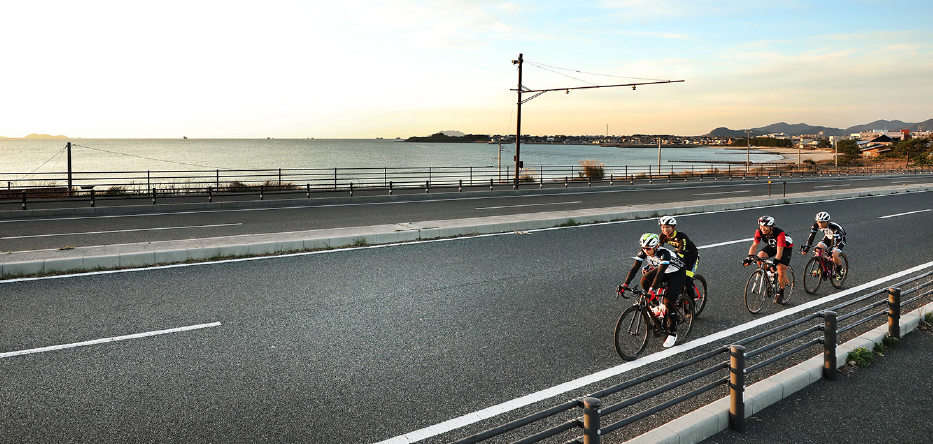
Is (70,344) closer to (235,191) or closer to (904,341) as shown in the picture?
(904,341)

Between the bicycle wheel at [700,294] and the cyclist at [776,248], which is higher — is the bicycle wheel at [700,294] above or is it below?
below

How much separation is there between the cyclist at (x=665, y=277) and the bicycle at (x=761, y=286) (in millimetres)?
2076

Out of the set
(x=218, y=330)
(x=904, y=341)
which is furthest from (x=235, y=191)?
(x=904, y=341)

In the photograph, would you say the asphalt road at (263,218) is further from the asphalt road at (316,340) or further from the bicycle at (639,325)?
the bicycle at (639,325)

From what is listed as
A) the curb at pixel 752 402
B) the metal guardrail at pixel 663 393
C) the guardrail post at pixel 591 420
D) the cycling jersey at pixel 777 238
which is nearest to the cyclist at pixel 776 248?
the cycling jersey at pixel 777 238

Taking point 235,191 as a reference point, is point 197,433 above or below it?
below

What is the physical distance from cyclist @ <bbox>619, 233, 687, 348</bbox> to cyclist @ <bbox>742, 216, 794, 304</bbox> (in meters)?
2.13

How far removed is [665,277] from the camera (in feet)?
24.6

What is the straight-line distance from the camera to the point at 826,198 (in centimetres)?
2856

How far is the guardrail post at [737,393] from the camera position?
17.1ft

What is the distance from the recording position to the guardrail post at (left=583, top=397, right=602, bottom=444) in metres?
4.14

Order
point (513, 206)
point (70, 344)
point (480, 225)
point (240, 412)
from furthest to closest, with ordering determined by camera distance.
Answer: point (513, 206) < point (480, 225) < point (70, 344) < point (240, 412)

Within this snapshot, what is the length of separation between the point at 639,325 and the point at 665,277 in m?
0.71

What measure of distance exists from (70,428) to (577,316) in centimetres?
620
